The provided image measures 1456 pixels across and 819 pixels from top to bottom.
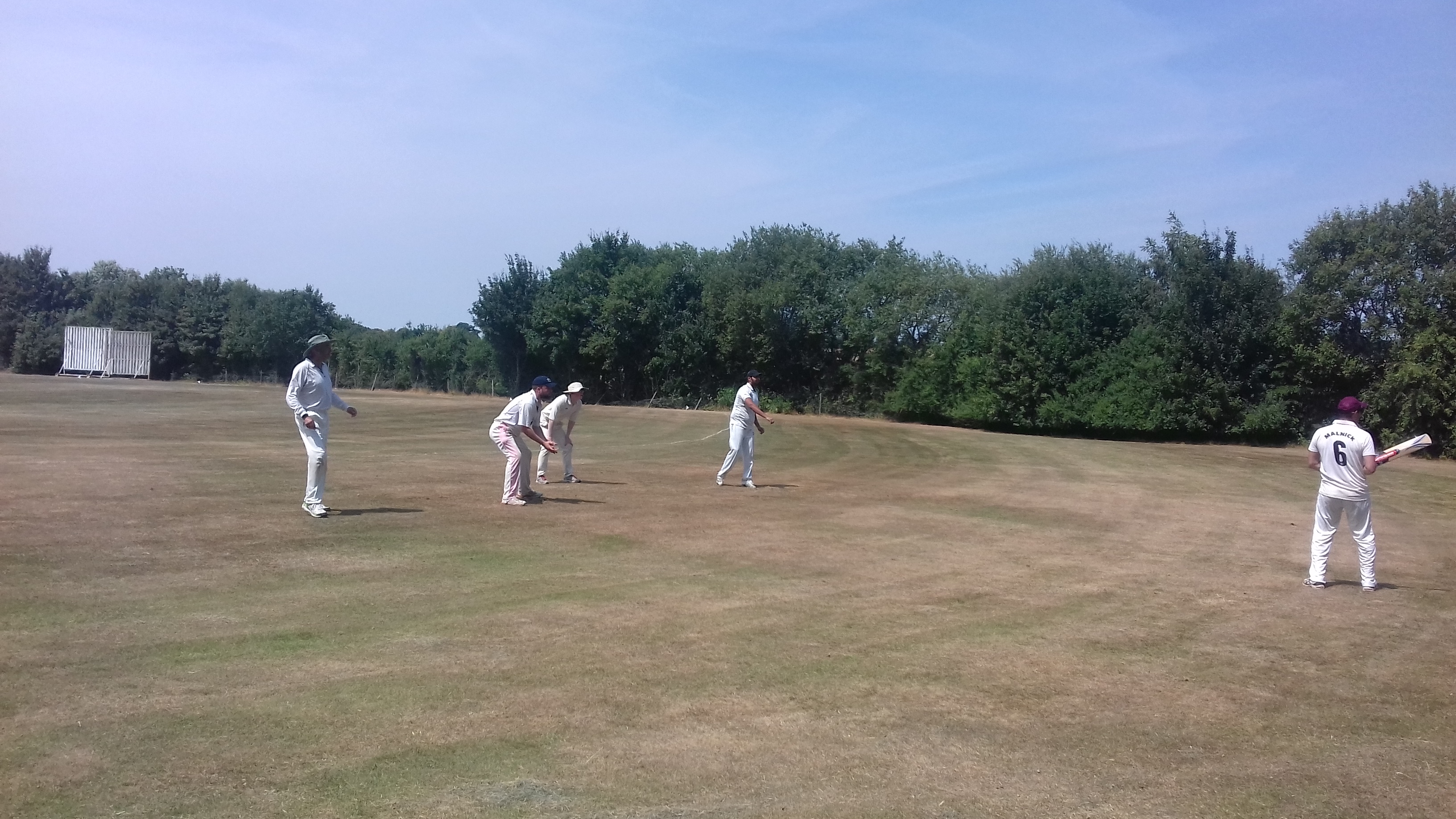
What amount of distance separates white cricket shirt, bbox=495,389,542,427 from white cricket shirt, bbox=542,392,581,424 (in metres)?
1.29

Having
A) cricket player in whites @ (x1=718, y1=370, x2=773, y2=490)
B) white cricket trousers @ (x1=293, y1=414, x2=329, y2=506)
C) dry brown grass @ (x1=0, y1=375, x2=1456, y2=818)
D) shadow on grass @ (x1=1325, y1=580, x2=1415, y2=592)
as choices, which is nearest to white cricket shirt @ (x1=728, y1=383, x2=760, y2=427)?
cricket player in whites @ (x1=718, y1=370, x2=773, y2=490)

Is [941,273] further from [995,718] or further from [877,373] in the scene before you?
[995,718]

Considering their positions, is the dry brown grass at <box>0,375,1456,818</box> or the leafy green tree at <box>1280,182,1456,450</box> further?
the leafy green tree at <box>1280,182,1456,450</box>

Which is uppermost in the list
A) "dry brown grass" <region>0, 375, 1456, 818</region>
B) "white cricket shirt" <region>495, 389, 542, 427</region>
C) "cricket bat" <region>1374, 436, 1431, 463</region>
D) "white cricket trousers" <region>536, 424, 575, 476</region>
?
"cricket bat" <region>1374, 436, 1431, 463</region>

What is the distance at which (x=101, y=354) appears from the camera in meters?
64.2

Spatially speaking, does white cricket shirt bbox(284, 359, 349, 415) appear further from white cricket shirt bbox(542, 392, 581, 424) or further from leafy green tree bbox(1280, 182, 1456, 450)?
leafy green tree bbox(1280, 182, 1456, 450)

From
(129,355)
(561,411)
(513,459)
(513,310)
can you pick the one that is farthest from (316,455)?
(129,355)

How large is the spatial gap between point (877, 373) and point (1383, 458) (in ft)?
120

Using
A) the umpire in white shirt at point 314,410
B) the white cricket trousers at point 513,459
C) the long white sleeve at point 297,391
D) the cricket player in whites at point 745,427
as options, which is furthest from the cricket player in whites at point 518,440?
the cricket player in whites at point 745,427

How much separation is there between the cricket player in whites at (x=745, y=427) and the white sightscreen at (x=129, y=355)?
2324 inches

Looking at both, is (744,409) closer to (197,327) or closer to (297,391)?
(297,391)

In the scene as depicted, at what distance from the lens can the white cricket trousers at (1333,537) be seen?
11328mm

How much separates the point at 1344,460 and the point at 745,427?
9.36m

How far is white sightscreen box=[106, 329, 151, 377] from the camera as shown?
64.8 metres
